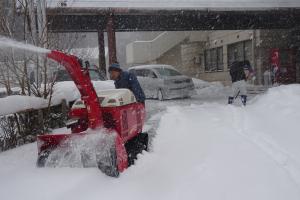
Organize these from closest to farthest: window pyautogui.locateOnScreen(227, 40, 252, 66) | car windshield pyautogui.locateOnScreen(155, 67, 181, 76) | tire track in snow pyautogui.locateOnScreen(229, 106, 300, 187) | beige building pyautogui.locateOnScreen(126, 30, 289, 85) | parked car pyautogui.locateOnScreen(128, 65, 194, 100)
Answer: tire track in snow pyautogui.locateOnScreen(229, 106, 300, 187), parked car pyautogui.locateOnScreen(128, 65, 194, 100), car windshield pyautogui.locateOnScreen(155, 67, 181, 76), beige building pyautogui.locateOnScreen(126, 30, 289, 85), window pyautogui.locateOnScreen(227, 40, 252, 66)

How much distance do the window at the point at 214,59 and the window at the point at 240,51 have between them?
4.68ft

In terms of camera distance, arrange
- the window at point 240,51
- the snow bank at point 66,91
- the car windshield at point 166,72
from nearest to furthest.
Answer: the snow bank at point 66,91 < the car windshield at point 166,72 < the window at point 240,51

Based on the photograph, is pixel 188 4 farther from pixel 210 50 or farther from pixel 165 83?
pixel 210 50

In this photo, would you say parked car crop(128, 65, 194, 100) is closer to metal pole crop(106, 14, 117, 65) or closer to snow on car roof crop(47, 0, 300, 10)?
metal pole crop(106, 14, 117, 65)

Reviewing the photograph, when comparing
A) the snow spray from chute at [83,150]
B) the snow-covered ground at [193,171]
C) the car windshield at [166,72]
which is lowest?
the snow-covered ground at [193,171]

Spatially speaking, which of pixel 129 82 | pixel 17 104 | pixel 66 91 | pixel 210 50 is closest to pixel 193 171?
pixel 129 82

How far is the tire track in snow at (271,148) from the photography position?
5.12 meters

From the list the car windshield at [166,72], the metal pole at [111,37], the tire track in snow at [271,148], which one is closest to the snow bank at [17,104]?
the tire track in snow at [271,148]

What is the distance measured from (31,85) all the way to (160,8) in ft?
25.9

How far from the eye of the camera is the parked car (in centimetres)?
1717

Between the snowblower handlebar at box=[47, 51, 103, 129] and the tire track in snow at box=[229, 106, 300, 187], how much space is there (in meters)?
2.49

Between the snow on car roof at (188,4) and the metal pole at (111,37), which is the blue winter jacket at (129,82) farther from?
the metal pole at (111,37)

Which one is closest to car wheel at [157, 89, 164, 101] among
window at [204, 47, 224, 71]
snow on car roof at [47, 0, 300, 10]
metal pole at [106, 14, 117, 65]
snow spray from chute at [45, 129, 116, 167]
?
metal pole at [106, 14, 117, 65]

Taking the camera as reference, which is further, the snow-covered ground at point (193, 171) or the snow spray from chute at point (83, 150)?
the snow spray from chute at point (83, 150)
